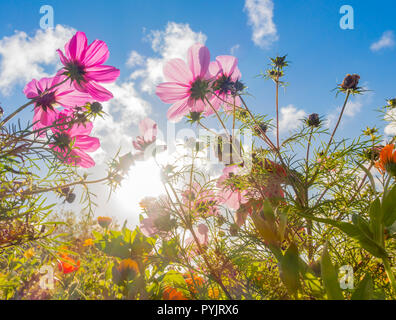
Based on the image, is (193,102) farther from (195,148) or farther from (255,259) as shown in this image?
(255,259)

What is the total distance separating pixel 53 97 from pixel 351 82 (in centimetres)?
74

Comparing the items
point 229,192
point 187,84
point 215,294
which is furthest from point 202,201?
point 187,84

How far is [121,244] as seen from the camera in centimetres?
48

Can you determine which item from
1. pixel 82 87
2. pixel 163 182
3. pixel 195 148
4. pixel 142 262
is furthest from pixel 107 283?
pixel 82 87

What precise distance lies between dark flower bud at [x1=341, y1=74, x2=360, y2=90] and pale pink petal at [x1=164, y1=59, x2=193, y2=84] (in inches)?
15.6

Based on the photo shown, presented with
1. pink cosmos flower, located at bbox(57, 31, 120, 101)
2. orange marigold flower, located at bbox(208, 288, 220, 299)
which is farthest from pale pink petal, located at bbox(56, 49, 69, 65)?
orange marigold flower, located at bbox(208, 288, 220, 299)

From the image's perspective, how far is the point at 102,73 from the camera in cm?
60

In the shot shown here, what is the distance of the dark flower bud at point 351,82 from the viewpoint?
2.04ft

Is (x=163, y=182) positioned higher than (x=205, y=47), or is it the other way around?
(x=205, y=47)

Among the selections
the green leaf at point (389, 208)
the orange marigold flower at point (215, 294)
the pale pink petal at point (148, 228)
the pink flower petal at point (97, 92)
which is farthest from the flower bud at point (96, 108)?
the green leaf at point (389, 208)

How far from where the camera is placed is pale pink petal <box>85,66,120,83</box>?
1.95 feet

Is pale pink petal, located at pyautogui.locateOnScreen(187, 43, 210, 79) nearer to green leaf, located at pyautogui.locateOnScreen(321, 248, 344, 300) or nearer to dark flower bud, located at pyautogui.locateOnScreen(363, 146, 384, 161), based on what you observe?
dark flower bud, located at pyautogui.locateOnScreen(363, 146, 384, 161)
